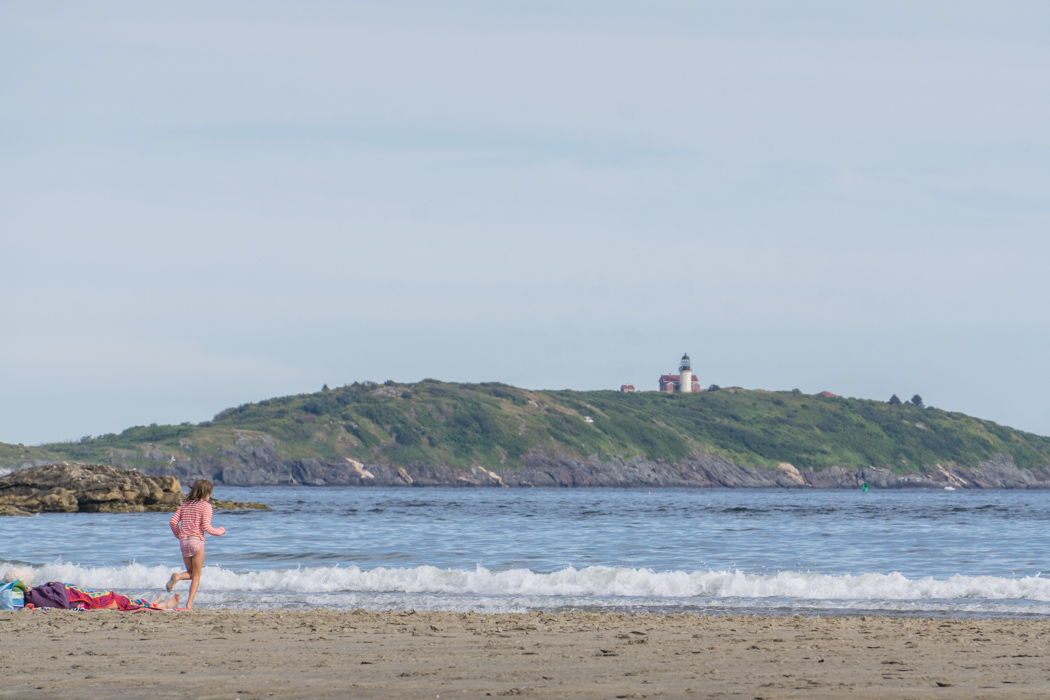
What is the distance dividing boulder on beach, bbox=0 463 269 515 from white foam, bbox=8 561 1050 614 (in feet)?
122

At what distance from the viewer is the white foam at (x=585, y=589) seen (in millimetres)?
16297

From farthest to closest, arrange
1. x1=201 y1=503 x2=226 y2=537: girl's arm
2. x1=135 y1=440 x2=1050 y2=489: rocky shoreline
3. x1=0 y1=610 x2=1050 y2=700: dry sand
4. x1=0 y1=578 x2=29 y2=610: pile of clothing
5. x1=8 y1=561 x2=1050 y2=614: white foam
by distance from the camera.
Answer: x1=135 y1=440 x2=1050 y2=489: rocky shoreline, x1=8 y1=561 x2=1050 y2=614: white foam, x1=0 y1=578 x2=29 y2=610: pile of clothing, x1=201 y1=503 x2=226 y2=537: girl's arm, x1=0 y1=610 x2=1050 y2=700: dry sand

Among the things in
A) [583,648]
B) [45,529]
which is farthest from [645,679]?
[45,529]

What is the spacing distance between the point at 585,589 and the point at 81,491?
→ 46217mm

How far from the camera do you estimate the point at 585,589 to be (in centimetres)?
1859

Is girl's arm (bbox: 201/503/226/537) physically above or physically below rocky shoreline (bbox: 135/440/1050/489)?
above

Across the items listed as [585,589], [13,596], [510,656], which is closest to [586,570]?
[585,589]

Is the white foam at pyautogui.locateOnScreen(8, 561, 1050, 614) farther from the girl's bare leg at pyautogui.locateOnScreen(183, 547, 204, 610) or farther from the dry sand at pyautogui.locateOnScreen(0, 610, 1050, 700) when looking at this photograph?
the dry sand at pyautogui.locateOnScreen(0, 610, 1050, 700)

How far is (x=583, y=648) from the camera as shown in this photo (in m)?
10.5

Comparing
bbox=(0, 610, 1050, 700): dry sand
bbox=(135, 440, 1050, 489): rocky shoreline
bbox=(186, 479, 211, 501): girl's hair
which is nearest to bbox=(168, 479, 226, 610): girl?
bbox=(186, 479, 211, 501): girl's hair

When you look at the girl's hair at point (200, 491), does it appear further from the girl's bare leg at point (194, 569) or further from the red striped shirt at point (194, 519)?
the girl's bare leg at point (194, 569)

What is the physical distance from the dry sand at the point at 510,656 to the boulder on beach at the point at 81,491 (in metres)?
45.7

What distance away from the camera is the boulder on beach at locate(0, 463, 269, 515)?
5431cm

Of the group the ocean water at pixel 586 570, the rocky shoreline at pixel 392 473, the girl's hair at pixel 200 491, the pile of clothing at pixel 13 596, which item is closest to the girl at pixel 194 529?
the girl's hair at pixel 200 491
